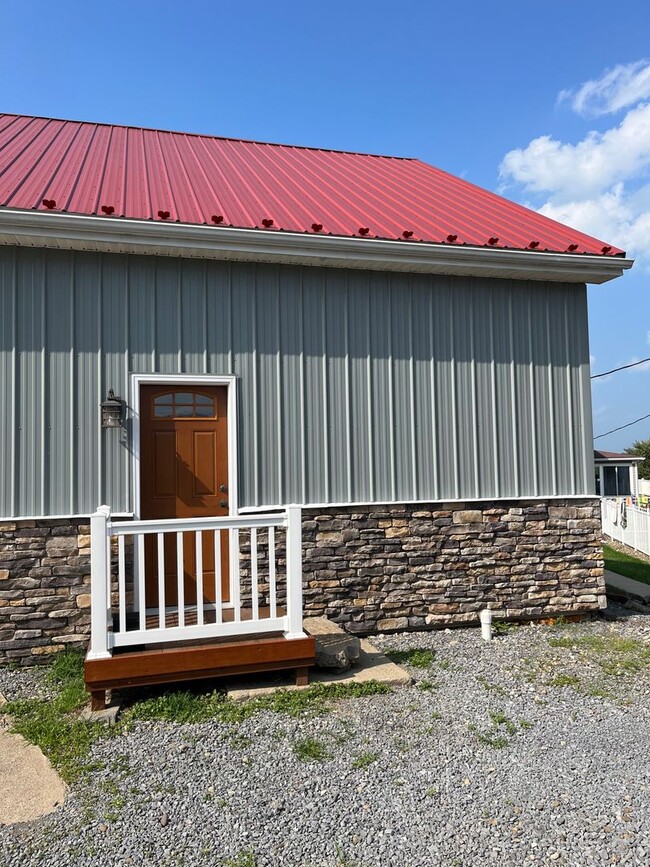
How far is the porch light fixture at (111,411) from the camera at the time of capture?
5.07 m

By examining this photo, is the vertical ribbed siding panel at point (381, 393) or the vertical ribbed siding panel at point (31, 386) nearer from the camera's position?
the vertical ribbed siding panel at point (31, 386)

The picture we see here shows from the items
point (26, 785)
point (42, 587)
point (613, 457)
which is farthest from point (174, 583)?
point (613, 457)

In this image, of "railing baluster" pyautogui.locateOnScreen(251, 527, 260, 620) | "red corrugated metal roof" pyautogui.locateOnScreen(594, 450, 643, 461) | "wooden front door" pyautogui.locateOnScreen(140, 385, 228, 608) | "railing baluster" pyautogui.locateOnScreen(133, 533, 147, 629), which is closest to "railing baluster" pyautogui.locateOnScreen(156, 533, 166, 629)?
"railing baluster" pyautogui.locateOnScreen(133, 533, 147, 629)

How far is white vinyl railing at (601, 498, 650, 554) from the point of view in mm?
12919

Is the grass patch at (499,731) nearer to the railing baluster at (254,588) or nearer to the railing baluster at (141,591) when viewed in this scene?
the railing baluster at (254,588)

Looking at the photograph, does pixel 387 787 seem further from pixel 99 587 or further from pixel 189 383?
pixel 189 383

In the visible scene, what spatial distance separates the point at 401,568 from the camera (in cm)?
Result: 568

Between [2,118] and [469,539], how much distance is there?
813 centimetres

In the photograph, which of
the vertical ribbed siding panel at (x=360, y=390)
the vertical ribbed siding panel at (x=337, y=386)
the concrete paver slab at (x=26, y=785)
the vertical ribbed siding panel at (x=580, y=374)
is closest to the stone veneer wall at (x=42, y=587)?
the concrete paver slab at (x=26, y=785)

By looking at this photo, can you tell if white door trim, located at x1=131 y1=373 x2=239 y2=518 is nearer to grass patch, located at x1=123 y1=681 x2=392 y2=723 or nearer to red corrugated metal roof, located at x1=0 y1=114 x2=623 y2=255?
red corrugated metal roof, located at x1=0 y1=114 x2=623 y2=255

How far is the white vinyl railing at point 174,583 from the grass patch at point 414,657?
99 cm

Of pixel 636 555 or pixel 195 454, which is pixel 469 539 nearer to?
pixel 195 454

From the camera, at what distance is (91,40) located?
711 cm

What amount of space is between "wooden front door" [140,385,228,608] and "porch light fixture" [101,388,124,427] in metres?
0.22
